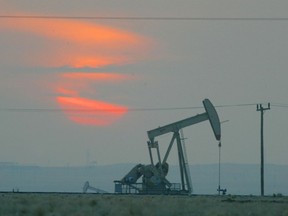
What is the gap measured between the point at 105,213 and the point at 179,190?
122ft

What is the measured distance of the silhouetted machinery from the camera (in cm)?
7206

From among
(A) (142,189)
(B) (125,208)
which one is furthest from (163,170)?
(B) (125,208)

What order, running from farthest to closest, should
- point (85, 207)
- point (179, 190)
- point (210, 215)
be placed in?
point (179, 190)
point (85, 207)
point (210, 215)

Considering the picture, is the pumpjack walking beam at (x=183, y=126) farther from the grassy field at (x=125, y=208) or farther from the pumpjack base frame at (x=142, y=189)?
the grassy field at (x=125, y=208)

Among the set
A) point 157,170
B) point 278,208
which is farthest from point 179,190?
point 278,208

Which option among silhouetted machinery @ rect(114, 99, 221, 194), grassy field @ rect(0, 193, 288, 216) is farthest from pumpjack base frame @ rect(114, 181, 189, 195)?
grassy field @ rect(0, 193, 288, 216)

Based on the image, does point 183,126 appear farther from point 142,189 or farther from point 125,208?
point 125,208

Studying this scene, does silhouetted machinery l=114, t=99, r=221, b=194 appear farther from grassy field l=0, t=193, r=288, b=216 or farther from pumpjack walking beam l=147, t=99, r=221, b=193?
grassy field l=0, t=193, r=288, b=216

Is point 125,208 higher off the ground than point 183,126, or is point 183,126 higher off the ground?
point 183,126

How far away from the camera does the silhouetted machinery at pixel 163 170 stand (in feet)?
236

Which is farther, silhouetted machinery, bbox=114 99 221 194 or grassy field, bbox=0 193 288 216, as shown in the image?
silhouetted machinery, bbox=114 99 221 194

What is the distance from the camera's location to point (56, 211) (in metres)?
36.0

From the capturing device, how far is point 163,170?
74.5m

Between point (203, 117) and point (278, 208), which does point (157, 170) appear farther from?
point (278, 208)
